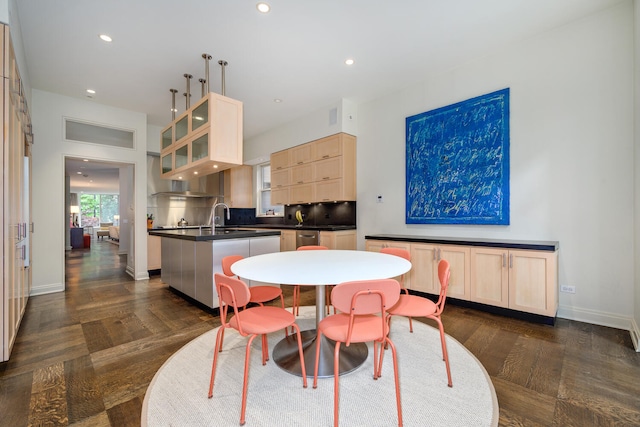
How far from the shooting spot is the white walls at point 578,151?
2.66 meters

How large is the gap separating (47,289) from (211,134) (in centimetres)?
353

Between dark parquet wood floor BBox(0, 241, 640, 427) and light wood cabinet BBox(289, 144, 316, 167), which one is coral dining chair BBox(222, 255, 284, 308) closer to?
dark parquet wood floor BBox(0, 241, 640, 427)

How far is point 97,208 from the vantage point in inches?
631

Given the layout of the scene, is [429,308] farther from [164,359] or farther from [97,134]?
[97,134]

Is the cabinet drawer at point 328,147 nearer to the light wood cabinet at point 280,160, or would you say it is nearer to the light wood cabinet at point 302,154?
the light wood cabinet at point 302,154

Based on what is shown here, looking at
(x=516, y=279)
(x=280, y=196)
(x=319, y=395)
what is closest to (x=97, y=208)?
(x=280, y=196)

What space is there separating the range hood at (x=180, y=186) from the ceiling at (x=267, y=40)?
1.92 meters

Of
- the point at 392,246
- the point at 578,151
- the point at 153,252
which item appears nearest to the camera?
the point at 578,151

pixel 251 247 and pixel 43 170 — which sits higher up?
pixel 43 170

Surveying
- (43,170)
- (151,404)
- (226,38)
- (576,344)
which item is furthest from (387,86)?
(43,170)

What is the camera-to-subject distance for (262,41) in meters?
3.08

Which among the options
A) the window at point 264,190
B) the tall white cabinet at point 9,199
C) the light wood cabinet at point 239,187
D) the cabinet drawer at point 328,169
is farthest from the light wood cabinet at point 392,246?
the light wood cabinet at point 239,187

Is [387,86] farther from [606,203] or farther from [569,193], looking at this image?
[606,203]

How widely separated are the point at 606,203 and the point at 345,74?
3.23 meters
